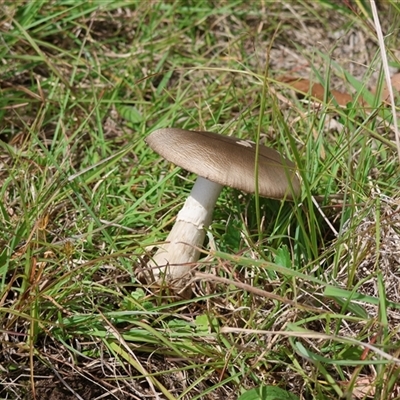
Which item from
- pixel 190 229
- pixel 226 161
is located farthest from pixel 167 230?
pixel 226 161

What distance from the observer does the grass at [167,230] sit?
2104mm

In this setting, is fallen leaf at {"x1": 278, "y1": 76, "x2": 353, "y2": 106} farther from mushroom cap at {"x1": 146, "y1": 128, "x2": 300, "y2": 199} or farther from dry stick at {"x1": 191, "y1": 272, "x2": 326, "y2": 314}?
dry stick at {"x1": 191, "y1": 272, "x2": 326, "y2": 314}

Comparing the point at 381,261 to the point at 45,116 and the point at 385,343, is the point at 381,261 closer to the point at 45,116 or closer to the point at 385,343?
the point at 385,343

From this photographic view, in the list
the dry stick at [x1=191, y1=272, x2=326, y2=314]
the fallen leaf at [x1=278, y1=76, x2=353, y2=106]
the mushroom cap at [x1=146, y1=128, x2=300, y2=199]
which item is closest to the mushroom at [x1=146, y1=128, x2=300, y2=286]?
the mushroom cap at [x1=146, y1=128, x2=300, y2=199]

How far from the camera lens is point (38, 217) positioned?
8.08ft

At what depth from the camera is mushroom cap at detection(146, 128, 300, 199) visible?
216 cm

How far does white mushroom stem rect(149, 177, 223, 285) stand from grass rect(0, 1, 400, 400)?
0.08 metres

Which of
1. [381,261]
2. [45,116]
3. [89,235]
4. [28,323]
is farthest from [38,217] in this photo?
[381,261]

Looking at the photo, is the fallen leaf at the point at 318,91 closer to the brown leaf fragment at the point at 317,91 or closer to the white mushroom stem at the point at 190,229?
the brown leaf fragment at the point at 317,91

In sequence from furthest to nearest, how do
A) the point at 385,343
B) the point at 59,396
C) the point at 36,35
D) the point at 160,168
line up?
the point at 36,35, the point at 160,168, the point at 59,396, the point at 385,343

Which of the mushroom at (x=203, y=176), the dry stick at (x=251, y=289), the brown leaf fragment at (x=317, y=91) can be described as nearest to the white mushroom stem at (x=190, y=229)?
the mushroom at (x=203, y=176)

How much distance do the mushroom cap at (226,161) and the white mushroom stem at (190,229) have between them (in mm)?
193

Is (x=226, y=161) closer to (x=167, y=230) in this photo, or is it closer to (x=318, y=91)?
(x=167, y=230)

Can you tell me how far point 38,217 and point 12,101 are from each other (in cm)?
96
